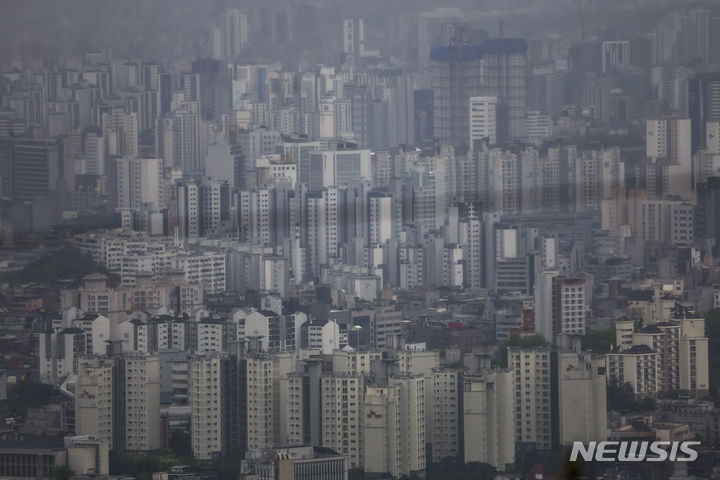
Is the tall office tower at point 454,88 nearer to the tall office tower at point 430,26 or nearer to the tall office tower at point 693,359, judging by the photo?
the tall office tower at point 430,26

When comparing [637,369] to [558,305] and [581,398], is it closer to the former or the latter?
[581,398]

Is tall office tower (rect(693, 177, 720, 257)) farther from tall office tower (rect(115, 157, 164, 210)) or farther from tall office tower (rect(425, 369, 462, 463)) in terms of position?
tall office tower (rect(425, 369, 462, 463))

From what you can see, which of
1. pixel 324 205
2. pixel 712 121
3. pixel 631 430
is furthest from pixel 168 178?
pixel 631 430

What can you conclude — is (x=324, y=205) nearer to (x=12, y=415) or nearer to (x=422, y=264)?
(x=422, y=264)

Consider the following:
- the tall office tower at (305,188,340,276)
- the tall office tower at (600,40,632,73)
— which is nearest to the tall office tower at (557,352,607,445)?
the tall office tower at (305,188,340,276)

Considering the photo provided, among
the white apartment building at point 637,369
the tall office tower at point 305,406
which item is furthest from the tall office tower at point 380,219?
the tall office tower at point 305,406

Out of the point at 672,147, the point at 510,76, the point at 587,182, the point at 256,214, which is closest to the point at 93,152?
the point at 256,214
